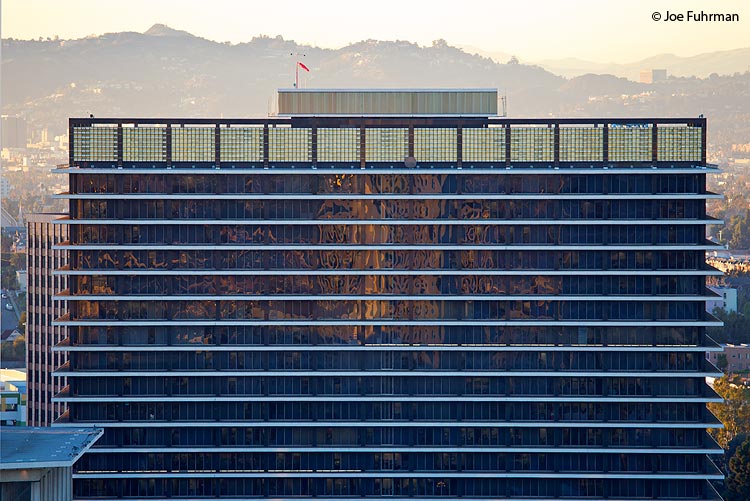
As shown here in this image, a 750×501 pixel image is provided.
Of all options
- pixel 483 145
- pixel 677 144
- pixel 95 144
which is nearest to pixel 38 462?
pixel 95 144

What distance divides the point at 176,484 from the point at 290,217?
95.5ft

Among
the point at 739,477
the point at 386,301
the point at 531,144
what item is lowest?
the point at 739,477

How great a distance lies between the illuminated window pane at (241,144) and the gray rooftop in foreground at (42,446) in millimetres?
32829

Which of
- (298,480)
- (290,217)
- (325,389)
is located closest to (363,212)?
(290,217)

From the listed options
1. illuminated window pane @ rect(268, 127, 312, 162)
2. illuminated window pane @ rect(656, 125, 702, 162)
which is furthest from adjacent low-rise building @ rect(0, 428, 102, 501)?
illuminated window pane @ rect(656, 125, 702, 162)

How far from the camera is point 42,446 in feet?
380

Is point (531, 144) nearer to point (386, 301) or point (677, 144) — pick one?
point (677, 144)

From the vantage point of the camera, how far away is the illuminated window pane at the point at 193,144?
470ft

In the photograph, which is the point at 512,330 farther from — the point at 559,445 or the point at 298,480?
the point at 298,480

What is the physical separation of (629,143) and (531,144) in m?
9.72

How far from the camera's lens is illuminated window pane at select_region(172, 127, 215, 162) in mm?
143125

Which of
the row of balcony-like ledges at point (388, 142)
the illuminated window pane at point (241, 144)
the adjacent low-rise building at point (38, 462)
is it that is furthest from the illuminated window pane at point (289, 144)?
the adjacent low-rise building at point (38, 462)

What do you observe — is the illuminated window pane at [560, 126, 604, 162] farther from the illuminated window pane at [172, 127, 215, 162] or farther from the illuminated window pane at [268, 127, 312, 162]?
the illuminated window pane at [172, 127, 215, 162]

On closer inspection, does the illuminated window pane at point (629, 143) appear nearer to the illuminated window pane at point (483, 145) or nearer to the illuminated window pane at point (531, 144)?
the illuminated window pane at point (531, 144)
